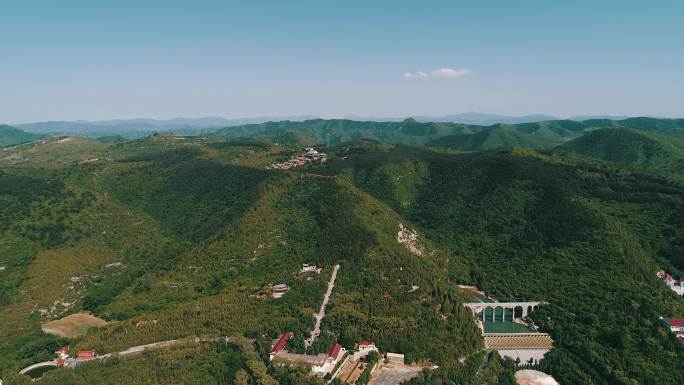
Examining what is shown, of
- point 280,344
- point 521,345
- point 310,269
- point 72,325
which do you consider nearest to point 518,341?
point 521,345

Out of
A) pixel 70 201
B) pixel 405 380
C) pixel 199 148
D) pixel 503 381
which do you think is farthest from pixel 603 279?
pixel 199 148

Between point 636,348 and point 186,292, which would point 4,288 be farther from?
point 636,348

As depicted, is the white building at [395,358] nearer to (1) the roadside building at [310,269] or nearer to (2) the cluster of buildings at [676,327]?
(1) the roadside building at [310,269]

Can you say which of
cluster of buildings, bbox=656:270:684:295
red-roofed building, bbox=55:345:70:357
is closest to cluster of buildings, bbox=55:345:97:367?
red-roofed building, bbox=55:345:70:357

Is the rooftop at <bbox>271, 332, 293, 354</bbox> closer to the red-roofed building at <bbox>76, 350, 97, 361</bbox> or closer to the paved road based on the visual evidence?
the paved road

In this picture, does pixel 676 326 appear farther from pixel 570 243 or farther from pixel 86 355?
pixel 86 355

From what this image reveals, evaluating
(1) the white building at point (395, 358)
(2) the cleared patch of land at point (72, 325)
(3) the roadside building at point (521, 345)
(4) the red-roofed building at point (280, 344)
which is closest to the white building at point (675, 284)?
(3) the roadside building at point (521, 345)
